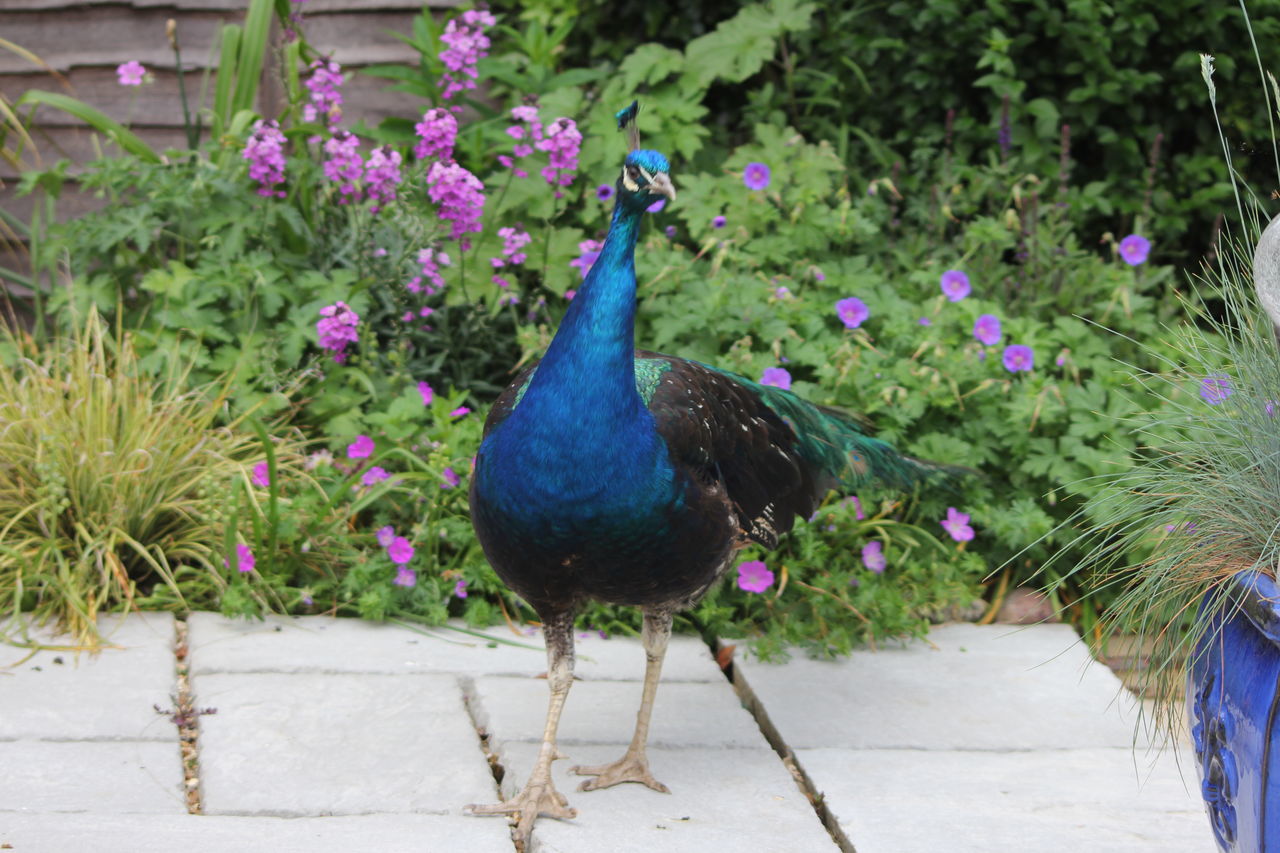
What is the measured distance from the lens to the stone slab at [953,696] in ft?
10.5

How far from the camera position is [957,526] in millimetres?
3883

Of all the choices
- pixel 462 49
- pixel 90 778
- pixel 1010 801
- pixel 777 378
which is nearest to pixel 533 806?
pixel 90 778

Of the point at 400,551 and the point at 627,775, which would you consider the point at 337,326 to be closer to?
the point at 400,551

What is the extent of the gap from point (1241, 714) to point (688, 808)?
124 cm

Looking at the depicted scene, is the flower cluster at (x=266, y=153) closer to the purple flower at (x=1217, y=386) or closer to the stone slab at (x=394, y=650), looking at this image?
the stone slab at (x=394, y=650)

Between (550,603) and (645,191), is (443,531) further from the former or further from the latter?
(645,191)

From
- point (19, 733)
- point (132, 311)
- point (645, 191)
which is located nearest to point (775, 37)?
point (132, 311)

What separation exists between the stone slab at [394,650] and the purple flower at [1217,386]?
63.1 inches

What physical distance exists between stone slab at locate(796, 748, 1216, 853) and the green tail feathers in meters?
0.71

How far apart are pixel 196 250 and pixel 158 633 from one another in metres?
1.62

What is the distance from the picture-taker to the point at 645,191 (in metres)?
2.59

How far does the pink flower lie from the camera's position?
397cm

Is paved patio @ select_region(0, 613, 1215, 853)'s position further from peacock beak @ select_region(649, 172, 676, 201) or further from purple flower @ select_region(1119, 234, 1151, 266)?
purple flower @ select_region(1119, 234, 1151, 266)

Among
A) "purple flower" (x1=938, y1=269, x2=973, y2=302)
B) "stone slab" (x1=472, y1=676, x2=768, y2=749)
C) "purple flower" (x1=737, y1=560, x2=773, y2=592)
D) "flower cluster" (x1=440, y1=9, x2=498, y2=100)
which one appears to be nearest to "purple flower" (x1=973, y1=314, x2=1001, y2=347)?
"purple flower" (x1=938, y1=269, x2=973, y2=302)
